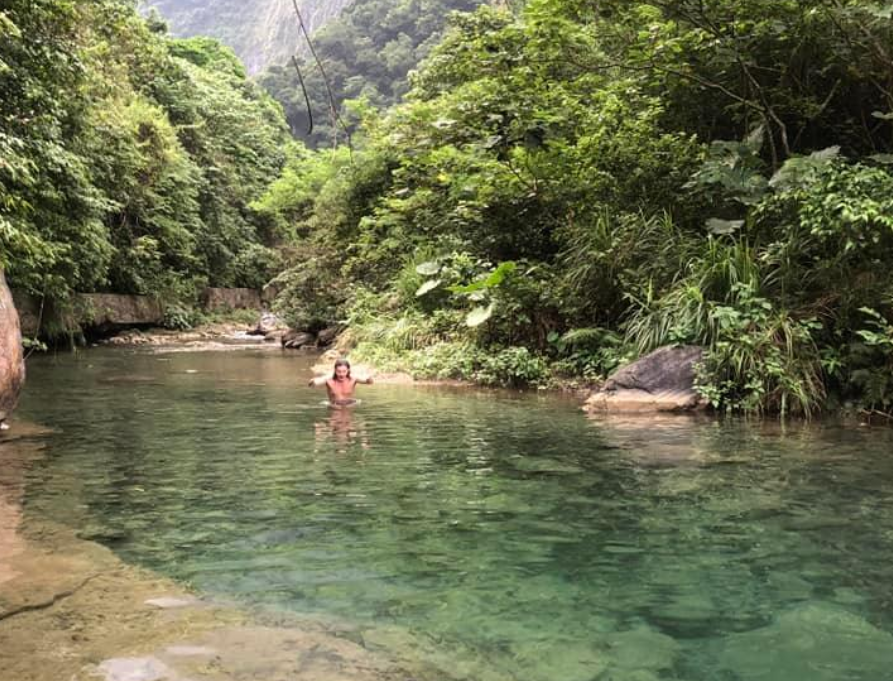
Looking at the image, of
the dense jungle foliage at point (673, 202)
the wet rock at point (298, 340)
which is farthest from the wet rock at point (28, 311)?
the dense jungle foliage at point (673, 202)

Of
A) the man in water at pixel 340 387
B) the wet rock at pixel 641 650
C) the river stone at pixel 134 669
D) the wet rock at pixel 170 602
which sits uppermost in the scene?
the man in water at pixel 340 387

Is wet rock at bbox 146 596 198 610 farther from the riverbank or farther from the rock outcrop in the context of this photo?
the rock outcrop

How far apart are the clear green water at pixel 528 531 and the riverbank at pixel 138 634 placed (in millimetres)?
178

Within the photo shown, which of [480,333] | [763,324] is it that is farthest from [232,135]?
[763,324]

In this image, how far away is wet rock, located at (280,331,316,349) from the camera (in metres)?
25.1

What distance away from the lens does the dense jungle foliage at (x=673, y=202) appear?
934 centimetres

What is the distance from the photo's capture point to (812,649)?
122 inches

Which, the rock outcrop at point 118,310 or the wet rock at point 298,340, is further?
the wet rock at point 298,340

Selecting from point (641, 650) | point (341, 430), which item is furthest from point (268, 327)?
point (641, 650)

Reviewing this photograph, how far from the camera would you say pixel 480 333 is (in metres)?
13.9

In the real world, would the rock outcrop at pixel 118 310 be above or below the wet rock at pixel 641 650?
above

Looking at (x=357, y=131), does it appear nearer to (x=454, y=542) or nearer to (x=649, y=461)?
(x=649, y=461)

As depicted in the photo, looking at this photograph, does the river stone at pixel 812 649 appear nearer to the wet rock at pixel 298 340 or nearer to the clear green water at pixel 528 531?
the clear green water at pixel 528 531

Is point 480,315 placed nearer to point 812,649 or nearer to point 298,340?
point 812,649
